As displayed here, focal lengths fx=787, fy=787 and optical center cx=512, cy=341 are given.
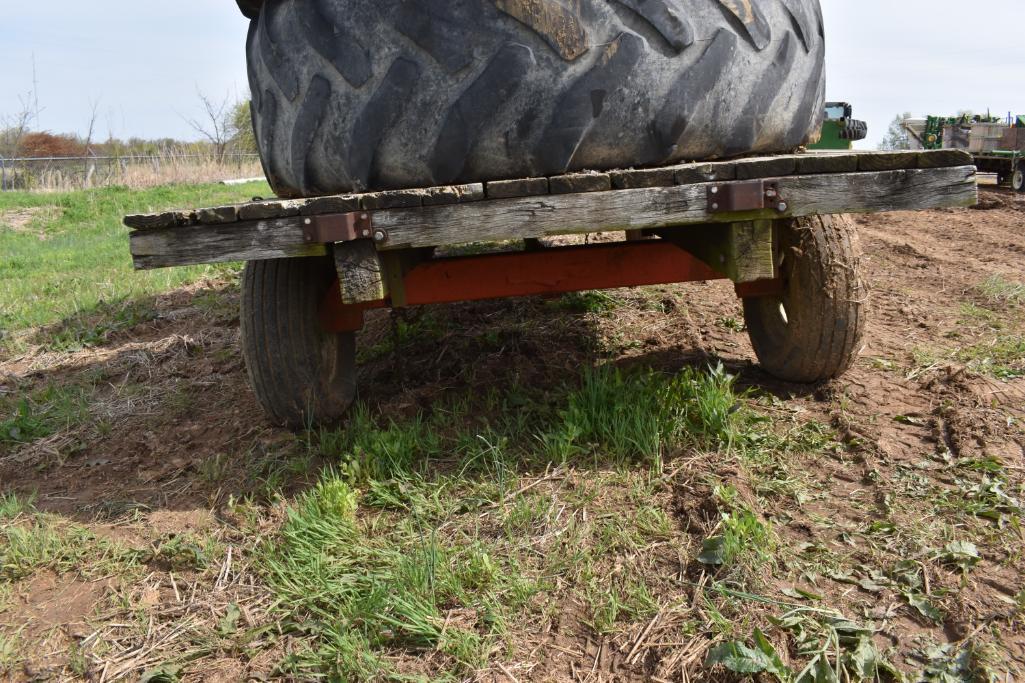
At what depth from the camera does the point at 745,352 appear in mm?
3627

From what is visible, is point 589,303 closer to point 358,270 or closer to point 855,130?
point 358,270

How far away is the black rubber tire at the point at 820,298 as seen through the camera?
9.23 ft

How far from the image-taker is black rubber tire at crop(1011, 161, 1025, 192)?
13.9 meters

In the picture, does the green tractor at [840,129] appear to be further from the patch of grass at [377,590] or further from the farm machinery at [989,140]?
the farm machinery at [989,140]

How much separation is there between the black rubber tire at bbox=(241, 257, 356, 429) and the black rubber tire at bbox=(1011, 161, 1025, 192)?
14797mm

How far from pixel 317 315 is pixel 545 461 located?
1041mm

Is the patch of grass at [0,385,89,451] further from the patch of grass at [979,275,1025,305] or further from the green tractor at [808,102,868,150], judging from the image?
the patch of grass at [979,275,1025,305]

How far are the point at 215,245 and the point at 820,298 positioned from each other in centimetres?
206

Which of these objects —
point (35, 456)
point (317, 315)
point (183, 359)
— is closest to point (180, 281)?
point (183, 359)

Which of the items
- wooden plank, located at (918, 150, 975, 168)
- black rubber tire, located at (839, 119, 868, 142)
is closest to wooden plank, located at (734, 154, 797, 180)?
wooden plank, located at (918, 150, 975, 168)

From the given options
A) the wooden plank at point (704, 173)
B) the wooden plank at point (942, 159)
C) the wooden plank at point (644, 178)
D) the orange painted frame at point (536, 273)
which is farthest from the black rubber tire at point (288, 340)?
the wooden plank at point (942, 159)

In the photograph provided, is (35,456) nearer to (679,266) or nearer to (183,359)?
(183,359)

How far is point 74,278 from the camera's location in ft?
24.6

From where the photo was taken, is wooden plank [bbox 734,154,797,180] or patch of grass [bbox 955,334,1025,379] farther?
patch of grass [bbox 955,334,1025,379]
